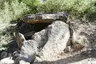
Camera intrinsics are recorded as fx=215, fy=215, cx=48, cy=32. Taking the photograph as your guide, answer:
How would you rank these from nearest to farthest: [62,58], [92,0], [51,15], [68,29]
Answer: [62,58]
[68,29]
[51,15]
[92,0]

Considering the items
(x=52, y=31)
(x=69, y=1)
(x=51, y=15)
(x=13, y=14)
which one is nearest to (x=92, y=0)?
(x=69, y=1)

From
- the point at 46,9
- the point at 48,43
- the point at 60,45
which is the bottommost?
the point at 60,45

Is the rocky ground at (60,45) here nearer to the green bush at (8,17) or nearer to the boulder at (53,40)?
the boulder at (53,40)

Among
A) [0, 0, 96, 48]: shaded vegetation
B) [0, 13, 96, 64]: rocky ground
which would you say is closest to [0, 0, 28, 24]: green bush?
[0, 0, 96, 48]: shaded vegetation

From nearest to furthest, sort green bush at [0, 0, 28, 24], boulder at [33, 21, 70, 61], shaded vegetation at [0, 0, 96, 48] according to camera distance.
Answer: boulder at [33, 21, 70, 61] < shaded vegetation at [0, 0, 96, 48] < green bush at [0, 0, 28, 24]

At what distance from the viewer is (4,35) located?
11078 mm

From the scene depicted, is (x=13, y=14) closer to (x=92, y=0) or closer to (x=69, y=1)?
(x=69, y=1)

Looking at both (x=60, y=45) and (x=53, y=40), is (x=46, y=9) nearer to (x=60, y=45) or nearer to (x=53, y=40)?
(x=53, y=40)

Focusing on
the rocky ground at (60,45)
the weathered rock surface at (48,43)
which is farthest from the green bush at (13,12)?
the weathered rock surface at (48,43)

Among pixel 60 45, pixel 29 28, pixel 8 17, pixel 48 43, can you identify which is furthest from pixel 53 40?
pixel 8 17

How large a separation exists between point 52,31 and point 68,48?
3.19 ft

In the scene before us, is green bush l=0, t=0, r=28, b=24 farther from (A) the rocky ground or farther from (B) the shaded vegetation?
(A) the rocky ground

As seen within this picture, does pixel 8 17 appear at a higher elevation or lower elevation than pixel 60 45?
higher

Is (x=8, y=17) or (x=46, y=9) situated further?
(x=8, y=17)
